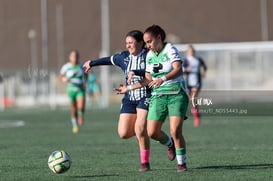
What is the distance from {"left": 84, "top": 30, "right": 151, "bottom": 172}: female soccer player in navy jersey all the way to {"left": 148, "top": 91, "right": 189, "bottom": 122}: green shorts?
1.16ft

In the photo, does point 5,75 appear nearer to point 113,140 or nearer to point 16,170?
point 113,140

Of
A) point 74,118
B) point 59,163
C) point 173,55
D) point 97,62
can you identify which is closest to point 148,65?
point 173,55

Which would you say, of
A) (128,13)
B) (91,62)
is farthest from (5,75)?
(91,62)

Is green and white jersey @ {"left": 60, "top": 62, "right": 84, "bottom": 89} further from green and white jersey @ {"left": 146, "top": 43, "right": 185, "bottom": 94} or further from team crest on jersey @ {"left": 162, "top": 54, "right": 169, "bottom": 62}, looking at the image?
team crest on jersey @ {"left": 162, "top": 54, "right": 169, "bottom": 62}

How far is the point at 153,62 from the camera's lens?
37.6 ft

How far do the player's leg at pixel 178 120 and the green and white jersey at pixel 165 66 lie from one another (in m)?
0.12

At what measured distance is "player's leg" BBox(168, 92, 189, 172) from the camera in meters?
11.4

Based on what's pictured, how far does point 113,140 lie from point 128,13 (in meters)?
39.7

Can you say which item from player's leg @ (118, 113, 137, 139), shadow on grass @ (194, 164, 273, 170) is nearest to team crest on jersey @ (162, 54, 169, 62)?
player's leg @ (118, 113, 137, 139)

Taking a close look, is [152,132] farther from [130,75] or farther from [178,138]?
[130,75]

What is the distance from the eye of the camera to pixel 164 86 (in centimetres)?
1150

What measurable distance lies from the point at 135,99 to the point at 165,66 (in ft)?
3.41

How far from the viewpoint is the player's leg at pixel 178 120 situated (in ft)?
37.4

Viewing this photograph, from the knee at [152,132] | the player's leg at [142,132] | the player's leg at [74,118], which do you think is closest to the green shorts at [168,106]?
the knee at [152,132]
